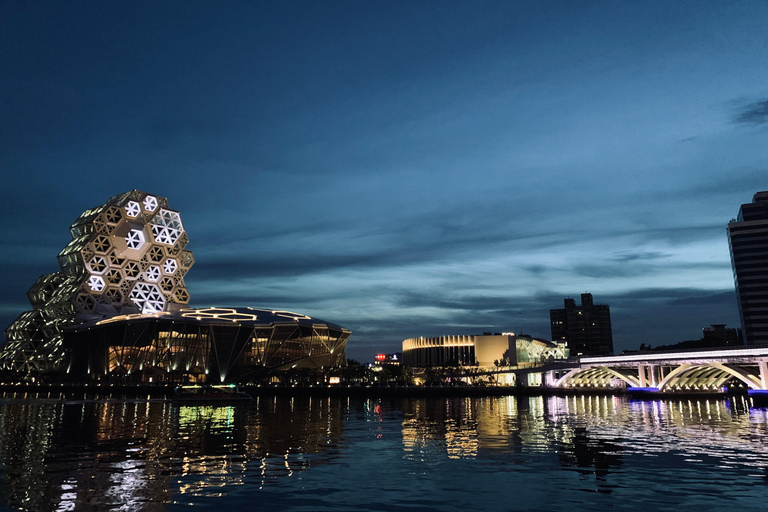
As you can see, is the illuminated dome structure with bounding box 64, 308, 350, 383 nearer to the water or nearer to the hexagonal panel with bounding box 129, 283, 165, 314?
the hexagonal panel with bounding box 129, 283, 165, 314

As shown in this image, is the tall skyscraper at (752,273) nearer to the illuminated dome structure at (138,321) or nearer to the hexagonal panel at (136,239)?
the illuminated dome structure at (138,321)

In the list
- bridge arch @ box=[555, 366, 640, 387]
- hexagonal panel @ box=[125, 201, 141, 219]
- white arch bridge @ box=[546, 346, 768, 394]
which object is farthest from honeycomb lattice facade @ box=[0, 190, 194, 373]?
bridge arch @ box=[555, 366, 640, 387]

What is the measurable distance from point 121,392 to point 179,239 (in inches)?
2175

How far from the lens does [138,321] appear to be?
126438 millimetres

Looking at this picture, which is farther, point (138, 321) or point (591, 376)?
point (591, 376)

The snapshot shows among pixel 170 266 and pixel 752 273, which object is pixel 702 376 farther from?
pixel 170 266

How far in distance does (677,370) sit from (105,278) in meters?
132

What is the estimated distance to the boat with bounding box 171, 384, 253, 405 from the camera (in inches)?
3140

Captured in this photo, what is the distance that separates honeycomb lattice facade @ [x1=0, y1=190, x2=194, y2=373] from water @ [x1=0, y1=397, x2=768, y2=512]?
11713 centimetres

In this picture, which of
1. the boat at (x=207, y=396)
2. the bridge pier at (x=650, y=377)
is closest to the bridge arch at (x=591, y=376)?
the bridge pier at (x=650, y=377)

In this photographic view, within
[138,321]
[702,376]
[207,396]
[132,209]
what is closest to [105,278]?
[132,209]

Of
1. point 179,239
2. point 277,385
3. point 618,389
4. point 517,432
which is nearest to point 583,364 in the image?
point 618,389

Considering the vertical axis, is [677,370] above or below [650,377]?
above

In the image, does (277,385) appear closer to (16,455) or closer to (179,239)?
(179,239)
